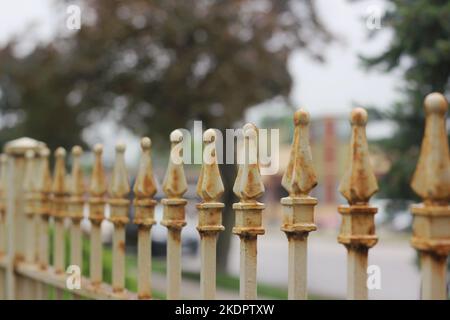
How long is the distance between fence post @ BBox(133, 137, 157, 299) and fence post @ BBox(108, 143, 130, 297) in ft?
0.51

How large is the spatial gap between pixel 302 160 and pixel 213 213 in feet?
1.37

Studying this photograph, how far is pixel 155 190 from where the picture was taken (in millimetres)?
2355

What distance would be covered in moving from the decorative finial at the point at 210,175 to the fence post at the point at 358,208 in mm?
504

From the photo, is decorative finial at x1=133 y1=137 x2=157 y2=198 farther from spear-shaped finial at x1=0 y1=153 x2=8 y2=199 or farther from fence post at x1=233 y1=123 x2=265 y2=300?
spear-shaped finial at x1=0 y1=153 x2=8 y2=199

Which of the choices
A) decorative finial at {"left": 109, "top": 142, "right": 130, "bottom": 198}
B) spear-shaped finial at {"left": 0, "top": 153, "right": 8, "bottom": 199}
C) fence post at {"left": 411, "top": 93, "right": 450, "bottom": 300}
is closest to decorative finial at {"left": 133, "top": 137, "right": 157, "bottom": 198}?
decorative finial at {"left": 109, "top": 142, "right": 130, "bottom": 198}

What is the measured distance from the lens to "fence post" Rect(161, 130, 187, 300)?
7.07 feet

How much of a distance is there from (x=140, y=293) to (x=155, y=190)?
0.37 m

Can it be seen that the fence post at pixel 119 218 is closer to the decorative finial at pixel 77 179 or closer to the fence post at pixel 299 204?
the decorative finial at pixel 77 179

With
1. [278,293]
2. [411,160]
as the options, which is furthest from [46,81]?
[411,160]

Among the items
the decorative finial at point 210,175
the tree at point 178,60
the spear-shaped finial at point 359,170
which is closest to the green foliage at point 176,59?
the tree at point 178,60

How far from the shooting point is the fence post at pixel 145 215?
2331 mm

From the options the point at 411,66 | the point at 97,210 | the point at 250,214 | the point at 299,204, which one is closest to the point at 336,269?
the point at 411,66

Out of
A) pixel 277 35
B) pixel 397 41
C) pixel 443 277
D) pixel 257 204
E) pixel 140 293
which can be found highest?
pixel 277 35
